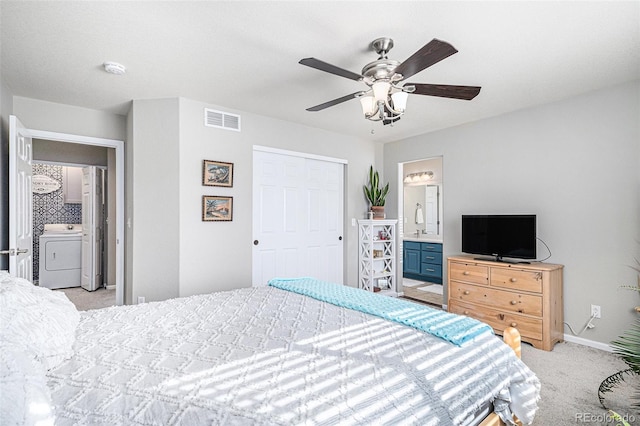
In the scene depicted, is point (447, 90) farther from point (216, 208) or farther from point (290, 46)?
point (216, 208)

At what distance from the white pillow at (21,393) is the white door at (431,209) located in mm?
6623

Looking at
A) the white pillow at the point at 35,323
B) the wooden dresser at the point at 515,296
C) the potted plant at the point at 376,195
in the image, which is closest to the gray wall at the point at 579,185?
the wooden dresser at the point at 515,296

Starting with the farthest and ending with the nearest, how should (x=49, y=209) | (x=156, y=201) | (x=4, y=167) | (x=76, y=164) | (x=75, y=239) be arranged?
(x=49, y=209), (x=75, y=239), (x=76, y=164), (x=156, y=201), (x=4, y=167)

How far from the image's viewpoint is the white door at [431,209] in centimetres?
675

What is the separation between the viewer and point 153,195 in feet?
10.9

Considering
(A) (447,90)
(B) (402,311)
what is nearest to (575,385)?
(B) (402,311)

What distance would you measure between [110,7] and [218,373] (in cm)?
205

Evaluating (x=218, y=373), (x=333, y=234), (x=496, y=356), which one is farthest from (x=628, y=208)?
(x=218, y=373)

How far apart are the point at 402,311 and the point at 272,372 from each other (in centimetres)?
95

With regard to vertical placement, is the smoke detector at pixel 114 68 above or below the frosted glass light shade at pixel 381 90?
above

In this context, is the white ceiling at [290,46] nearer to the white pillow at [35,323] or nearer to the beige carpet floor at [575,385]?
the white pillow at [35,323]

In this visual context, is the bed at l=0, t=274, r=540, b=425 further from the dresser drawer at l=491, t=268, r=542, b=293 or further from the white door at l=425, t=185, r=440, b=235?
the white door at l=425, t=185, r=440, b=235

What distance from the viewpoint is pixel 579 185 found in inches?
126

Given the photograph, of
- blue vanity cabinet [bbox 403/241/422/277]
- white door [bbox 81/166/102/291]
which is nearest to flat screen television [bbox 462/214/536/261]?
blue vanity cabinet [bbox 403/241/422/277]
